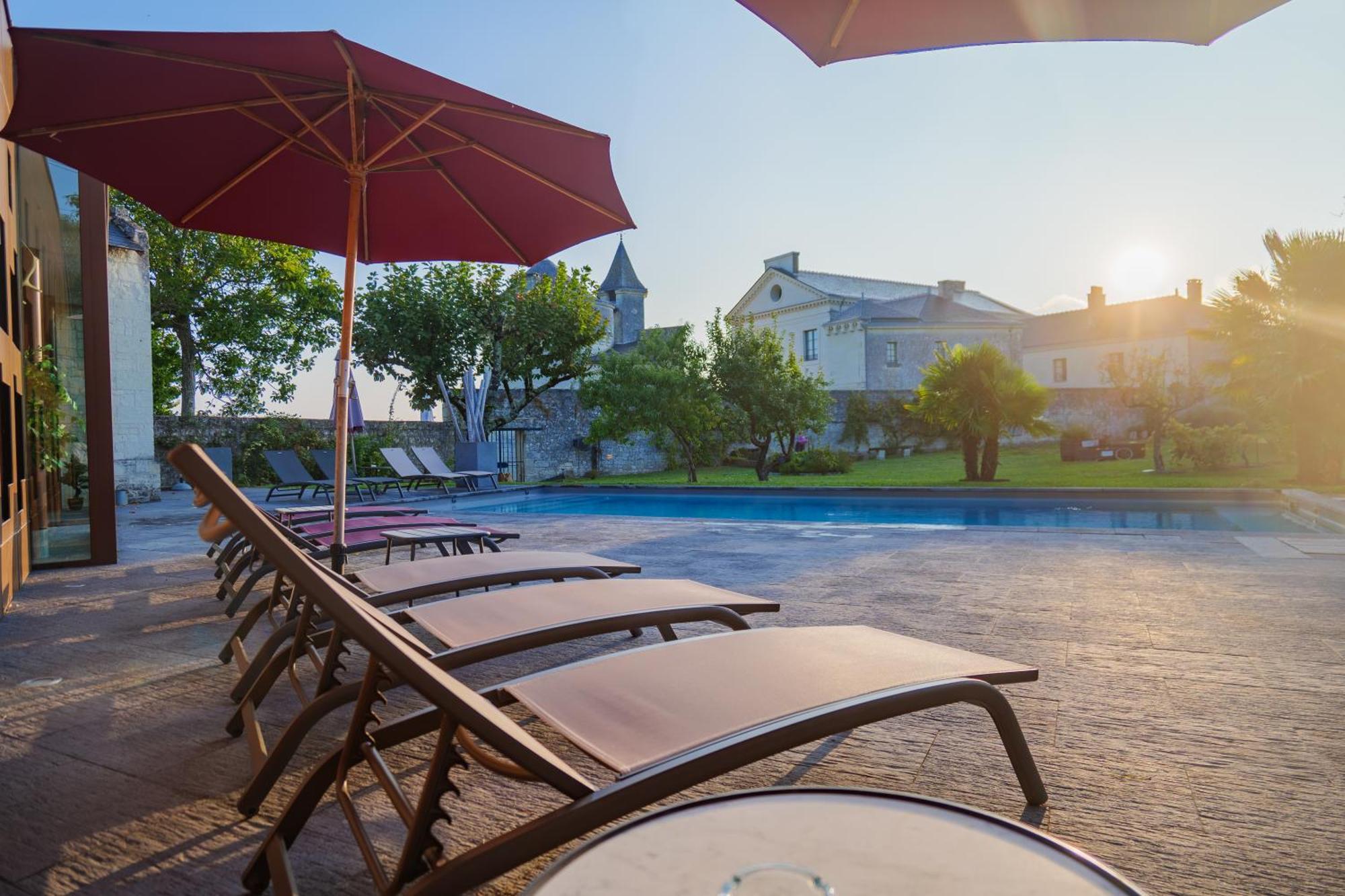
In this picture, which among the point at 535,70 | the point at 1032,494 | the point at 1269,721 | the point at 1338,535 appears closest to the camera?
the point at 1269,721

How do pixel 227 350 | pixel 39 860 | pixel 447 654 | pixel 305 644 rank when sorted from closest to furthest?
pixel 39 860 < pixel 447 654 < pixel 305 644 < pixel 227 350

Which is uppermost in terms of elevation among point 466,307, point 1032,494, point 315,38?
point 466,307

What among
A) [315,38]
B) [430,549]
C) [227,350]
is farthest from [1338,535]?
[227,350]

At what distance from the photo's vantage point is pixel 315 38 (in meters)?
3.01

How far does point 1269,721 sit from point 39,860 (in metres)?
3.27

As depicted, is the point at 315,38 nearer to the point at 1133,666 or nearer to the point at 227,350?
the point at 1133,666

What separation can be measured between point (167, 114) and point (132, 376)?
1239 cm

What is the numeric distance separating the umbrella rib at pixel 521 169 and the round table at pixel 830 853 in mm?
3515

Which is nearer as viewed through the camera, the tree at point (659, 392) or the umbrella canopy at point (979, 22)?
the umbrella canopy at point (979, 22)

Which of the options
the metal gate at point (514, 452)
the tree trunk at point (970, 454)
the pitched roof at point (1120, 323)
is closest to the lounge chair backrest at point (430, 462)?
the metal gate at point (514, 452)

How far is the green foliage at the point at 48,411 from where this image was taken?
5625 mm

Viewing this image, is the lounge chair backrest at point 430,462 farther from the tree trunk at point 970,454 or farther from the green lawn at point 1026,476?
the tree trunk at point 970,454

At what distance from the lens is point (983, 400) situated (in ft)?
49.5

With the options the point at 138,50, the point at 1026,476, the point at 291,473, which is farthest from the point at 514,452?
the point at 138,50
